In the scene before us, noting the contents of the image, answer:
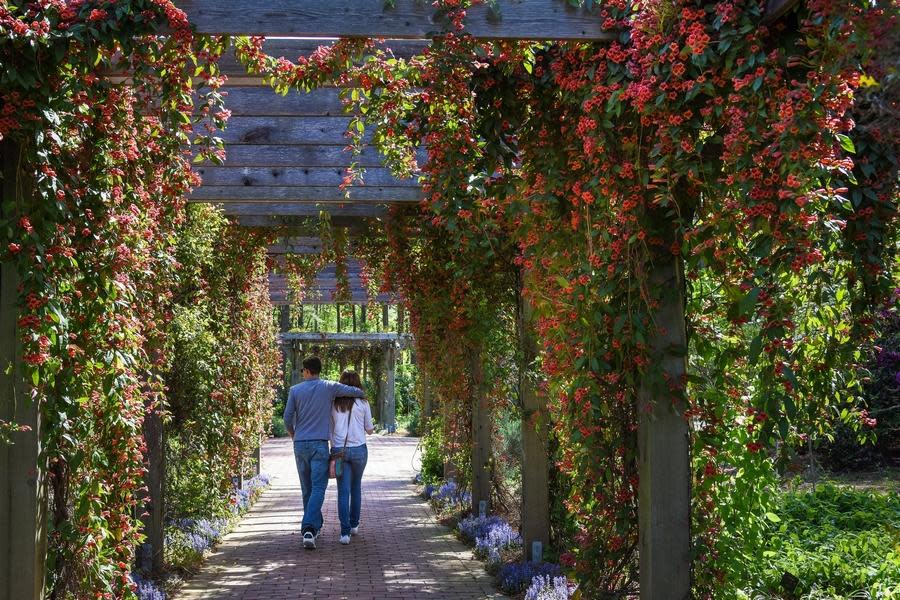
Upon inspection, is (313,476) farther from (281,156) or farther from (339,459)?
(281,156)

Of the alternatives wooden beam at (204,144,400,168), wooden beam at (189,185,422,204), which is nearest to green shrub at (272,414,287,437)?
wooden beam at (189,185,422,204)

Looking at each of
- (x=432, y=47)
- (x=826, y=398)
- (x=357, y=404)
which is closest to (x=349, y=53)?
(x=432, y=47)

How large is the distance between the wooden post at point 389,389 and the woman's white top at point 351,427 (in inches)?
692

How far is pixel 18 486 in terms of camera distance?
13.1ft

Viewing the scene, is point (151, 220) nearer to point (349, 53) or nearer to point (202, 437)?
point (349, 53)

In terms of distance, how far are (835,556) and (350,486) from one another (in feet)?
16.8

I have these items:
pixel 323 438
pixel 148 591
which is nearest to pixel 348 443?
pixel 323 438

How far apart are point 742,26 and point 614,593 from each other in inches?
92.2

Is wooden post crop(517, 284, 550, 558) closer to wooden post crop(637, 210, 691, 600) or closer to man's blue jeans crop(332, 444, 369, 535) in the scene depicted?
man's blue jeans crop(332, 444, 369, 535)

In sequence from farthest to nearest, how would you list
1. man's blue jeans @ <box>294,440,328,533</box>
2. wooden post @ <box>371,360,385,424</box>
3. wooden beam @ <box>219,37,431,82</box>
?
wooden post @ <box>371,360,385,424</box>, man's blue jeans @ <box>294,440,328,533</box>, wooden beam @ <box>219,37,431,82</box>

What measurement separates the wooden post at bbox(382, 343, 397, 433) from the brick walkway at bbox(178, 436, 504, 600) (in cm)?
1416

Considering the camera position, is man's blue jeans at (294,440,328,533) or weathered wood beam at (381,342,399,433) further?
weathered wood beam at (381,342,399,433)

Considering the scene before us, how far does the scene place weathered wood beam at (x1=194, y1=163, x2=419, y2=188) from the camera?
8055mm

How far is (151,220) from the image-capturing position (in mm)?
4449
